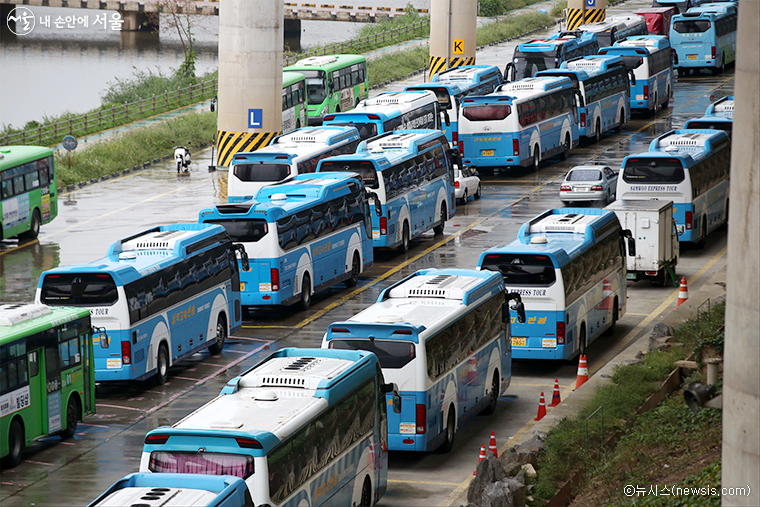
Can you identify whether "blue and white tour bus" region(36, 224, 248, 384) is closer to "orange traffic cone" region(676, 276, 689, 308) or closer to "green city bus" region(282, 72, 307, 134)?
"orange traffic cone" region(676, 276, 689, 308)

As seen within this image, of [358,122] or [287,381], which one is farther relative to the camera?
[358,122]

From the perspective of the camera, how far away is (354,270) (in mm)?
36750

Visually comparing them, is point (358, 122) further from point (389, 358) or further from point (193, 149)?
point (389, 358)

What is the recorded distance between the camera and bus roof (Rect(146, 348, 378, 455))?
16.4 m

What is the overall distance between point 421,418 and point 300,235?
489 inches

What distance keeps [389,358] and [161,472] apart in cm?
648

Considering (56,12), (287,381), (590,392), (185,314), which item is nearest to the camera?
(287,381)

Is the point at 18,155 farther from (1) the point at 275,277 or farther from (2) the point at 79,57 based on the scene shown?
(2) the point at 79,57

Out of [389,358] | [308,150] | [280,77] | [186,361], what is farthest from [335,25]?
[389,358]

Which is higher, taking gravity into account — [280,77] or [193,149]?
[280,77]

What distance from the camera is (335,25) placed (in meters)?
128

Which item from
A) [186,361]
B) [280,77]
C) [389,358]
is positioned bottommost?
[186,361]

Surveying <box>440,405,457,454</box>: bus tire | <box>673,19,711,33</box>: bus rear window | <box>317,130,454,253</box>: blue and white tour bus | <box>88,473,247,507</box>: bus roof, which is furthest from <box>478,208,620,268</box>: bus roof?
<box>673,19,711,33</box>: bus rear window

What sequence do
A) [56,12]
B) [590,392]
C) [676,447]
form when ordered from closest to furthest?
[676,447] → [590,392] → [56,12]
